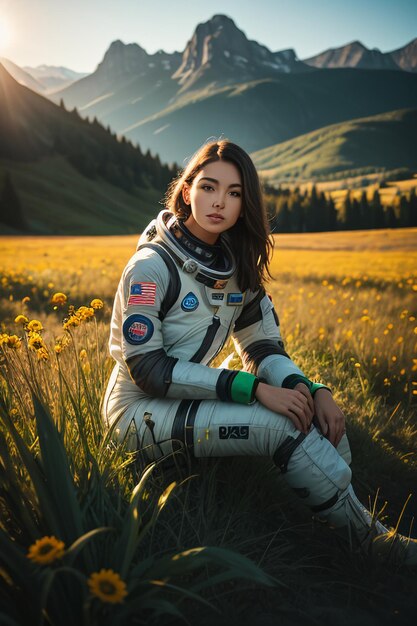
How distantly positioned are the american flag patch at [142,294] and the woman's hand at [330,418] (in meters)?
1.06

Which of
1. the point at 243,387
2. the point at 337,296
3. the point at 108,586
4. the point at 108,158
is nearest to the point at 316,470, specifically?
the point at 243,387

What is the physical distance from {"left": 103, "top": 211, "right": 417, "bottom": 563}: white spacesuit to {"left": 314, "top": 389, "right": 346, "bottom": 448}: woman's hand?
0.41 feet

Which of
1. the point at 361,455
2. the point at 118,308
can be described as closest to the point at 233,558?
the point at 118,308

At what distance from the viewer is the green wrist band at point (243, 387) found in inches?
91.9

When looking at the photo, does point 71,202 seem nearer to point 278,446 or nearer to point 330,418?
point 330,418

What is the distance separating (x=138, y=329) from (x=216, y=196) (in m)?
0.87

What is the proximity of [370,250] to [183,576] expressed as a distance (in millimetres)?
7825

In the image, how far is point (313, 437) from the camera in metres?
2.30

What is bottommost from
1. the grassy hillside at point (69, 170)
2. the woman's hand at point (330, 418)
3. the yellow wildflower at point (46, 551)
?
the woman's hand at point (330, 418)

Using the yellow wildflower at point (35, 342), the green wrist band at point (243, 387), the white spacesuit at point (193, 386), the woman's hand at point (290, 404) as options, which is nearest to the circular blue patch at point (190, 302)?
the white spacesuit at point (193, 386)

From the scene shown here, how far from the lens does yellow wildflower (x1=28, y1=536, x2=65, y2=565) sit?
1181mm

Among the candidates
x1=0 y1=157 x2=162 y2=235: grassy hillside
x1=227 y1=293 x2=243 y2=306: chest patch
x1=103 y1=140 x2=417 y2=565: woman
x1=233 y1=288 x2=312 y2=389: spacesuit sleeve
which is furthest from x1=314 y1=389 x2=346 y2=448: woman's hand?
x1=0 y1=157 x2=162 y2=235: grassy hillside

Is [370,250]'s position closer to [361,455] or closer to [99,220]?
[361,455]

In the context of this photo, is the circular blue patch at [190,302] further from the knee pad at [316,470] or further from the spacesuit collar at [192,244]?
the knee pad at [316,470]
